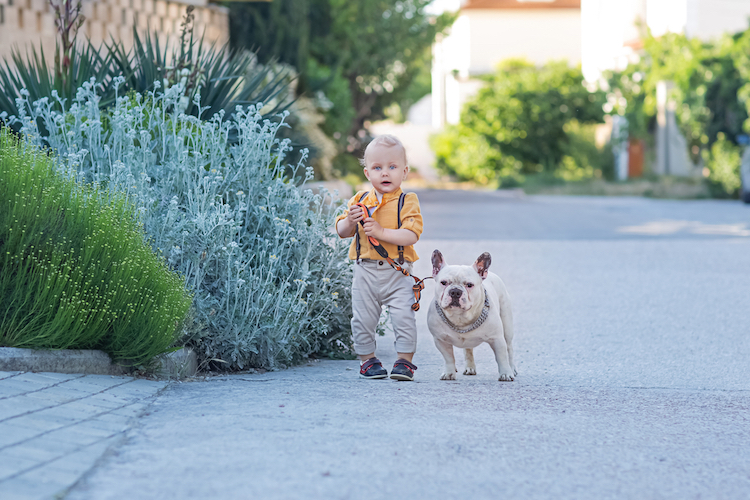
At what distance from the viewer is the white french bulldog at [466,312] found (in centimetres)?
455

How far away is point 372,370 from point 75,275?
5.27 ft

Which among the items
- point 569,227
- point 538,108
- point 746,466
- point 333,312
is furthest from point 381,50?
point 746,466

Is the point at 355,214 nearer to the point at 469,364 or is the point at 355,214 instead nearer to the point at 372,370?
the point at 372,370

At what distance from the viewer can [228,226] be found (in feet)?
16.7

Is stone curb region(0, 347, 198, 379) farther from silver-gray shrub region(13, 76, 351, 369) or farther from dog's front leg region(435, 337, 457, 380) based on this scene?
dog's front leg region(435, 337, 457, 380)

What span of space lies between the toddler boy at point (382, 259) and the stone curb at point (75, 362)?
96cm

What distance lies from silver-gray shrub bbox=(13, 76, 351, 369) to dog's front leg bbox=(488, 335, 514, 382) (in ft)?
3.38

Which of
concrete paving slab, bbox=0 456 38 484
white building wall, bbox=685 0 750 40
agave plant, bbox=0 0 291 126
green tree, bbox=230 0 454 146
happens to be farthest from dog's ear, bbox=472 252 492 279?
white building wall, bbox=685 0 750 40

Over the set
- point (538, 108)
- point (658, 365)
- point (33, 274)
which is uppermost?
point (538, 108)

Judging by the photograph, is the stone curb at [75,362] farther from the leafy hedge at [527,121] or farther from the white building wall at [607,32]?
the white building wall at [607,32]

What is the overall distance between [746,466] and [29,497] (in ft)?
8.25

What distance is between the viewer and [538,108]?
111 ft

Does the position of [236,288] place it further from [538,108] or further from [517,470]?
[538,108]

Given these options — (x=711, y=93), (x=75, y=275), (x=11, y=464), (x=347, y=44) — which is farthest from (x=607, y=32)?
(x=11, y=464)
